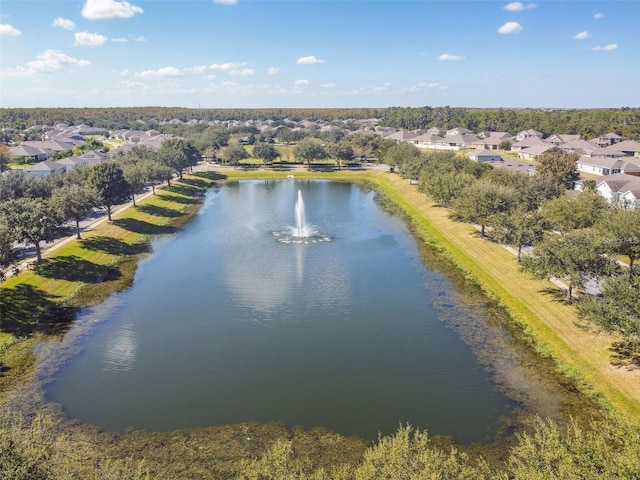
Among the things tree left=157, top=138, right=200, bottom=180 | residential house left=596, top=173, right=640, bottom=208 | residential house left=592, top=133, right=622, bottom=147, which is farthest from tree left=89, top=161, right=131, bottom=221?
residential house left=592, top=133, right=622, bottom=147

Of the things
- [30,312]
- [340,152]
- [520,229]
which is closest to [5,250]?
[30,312]

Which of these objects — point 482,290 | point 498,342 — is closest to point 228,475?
point 498,342

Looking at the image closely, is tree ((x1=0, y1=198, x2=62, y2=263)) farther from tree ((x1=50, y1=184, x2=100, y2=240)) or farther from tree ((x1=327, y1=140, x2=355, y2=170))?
tree ((x1=327, y1=140, x2=355, y2=170))

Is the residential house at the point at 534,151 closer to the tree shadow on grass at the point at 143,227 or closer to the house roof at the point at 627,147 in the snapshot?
the house roof at the point at 627,147

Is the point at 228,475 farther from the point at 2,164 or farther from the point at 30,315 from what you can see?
the point at 2,164

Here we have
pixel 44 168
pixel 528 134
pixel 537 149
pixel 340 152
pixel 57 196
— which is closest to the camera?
pixel 57 196

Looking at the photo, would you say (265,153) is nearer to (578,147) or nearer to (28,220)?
(578,147)
